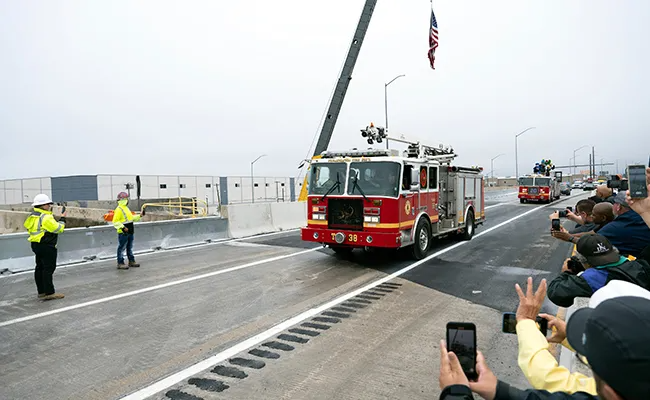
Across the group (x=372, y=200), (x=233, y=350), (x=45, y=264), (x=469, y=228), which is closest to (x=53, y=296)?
(x=45, y=264)

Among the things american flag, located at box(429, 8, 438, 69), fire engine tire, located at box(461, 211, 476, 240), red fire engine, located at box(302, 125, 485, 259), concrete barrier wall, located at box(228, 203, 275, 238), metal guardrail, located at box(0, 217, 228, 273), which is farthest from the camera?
american flag, located at box(429, 8, 438, 69)

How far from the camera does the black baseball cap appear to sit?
1.33m

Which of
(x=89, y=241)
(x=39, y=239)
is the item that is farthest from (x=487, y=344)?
(x=89, y=241)

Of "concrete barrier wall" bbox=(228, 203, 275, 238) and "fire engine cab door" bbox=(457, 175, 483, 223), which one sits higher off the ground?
"fire engine cab door" bbox=(457, 175, 483, 223)

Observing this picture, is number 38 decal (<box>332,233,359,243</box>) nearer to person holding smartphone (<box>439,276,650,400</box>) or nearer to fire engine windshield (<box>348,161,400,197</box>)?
fire engine windshield (<box>348,161,400,197</box>)

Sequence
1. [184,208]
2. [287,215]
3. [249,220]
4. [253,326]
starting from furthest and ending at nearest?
[184,208] < [287,215] < [249,220] < [253,326]

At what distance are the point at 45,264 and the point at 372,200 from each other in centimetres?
625

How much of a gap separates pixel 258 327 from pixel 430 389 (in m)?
2.54

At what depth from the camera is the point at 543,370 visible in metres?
2.10

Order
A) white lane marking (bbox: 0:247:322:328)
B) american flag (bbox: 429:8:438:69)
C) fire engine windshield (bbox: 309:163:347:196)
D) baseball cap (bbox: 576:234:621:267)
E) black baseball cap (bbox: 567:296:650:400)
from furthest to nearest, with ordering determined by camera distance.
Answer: american flag (bbox: 429:8:438:69) → fire engine windshield (bbox: 309:163:347:196) → white lane marking (bbox: 0:247:322:328) → baseball cap (bbox: 576:234:621:267) → black baseball cap (bbox: 567:296:650:400)

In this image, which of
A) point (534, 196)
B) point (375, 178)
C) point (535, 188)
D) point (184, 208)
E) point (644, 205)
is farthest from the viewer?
point (535, 188)

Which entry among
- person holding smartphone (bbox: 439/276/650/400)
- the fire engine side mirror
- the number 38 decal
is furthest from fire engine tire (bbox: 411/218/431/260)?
person holding smartphone (bbox: 439/276/650/400)

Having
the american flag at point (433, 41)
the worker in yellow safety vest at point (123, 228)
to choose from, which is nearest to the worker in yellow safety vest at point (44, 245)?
the worker in yellow safety vest at point (123, 228)

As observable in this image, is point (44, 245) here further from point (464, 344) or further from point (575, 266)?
point (575, 266)
